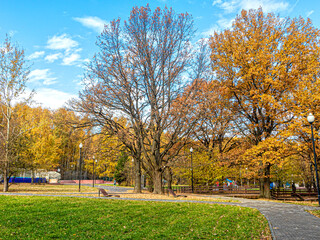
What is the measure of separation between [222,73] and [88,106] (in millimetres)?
12562

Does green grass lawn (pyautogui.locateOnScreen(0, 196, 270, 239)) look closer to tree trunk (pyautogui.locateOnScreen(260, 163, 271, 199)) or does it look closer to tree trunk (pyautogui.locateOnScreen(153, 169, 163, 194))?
tree trunk (pyautogui.locateOnScreen(153, 169, 163, 194))

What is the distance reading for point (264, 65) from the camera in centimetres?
1997

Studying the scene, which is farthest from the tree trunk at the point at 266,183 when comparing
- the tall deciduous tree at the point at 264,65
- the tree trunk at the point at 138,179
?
the tree trunk at the point at 138,179

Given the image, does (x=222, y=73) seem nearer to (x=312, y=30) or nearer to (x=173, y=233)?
(x=312, y=30)

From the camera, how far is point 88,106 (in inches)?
745

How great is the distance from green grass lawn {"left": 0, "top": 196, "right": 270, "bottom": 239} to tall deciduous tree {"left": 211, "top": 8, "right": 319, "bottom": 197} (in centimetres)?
1148

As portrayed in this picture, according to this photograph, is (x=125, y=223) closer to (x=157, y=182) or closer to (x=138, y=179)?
(x=157, y=182)

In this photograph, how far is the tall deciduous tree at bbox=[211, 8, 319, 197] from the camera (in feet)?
64.3

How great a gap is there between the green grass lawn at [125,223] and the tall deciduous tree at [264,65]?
11484mm

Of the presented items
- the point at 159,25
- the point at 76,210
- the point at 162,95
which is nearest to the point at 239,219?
the point at 76,210

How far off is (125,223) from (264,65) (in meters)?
17.1

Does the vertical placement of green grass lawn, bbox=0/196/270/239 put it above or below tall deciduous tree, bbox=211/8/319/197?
below

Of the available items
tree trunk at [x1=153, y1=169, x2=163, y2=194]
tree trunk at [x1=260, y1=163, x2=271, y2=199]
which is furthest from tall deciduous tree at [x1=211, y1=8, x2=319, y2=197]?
tree trunk at [x1=153, y1=169, x2=163, y2=194]

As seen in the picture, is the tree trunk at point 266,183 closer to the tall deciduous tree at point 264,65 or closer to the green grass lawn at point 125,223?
the tall deciduous tree at point 264,65
